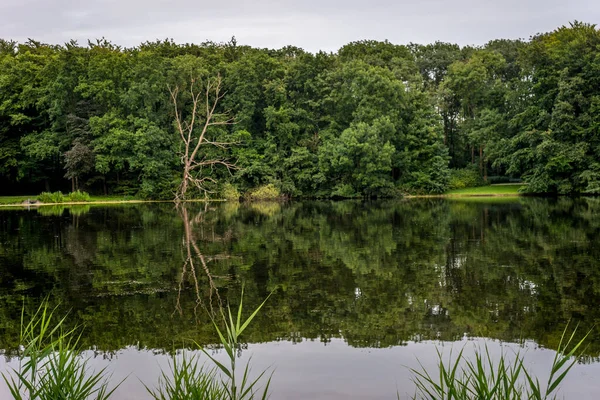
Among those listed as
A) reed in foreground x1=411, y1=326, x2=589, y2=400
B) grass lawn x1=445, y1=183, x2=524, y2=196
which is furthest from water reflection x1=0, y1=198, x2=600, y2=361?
grass lawn x1=445, y1=183, x2=524, y2=196

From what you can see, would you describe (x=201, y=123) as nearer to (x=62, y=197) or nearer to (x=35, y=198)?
(x=62, y=197)

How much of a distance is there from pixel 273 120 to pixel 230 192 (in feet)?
25.4

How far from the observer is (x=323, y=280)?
12.0 m

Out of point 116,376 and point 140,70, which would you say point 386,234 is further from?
point 140,70

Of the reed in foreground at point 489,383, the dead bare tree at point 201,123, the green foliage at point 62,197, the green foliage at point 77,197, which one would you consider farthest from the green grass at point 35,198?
the reed in foreground at point 489,383

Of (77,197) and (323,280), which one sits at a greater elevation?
(77,197)

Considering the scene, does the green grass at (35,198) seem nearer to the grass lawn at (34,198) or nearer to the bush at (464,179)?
the grass lawn at (34,198)

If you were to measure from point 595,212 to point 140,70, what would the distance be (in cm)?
3861

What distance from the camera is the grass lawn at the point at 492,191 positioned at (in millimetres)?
46938

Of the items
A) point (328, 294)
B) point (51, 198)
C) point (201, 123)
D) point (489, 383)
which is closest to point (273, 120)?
point (201, 123)

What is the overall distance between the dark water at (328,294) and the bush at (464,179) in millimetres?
30599

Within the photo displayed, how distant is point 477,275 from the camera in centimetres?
1201

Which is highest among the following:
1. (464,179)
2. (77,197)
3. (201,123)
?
(201,123)

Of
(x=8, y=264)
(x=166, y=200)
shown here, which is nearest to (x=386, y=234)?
(x=8, y=264)
